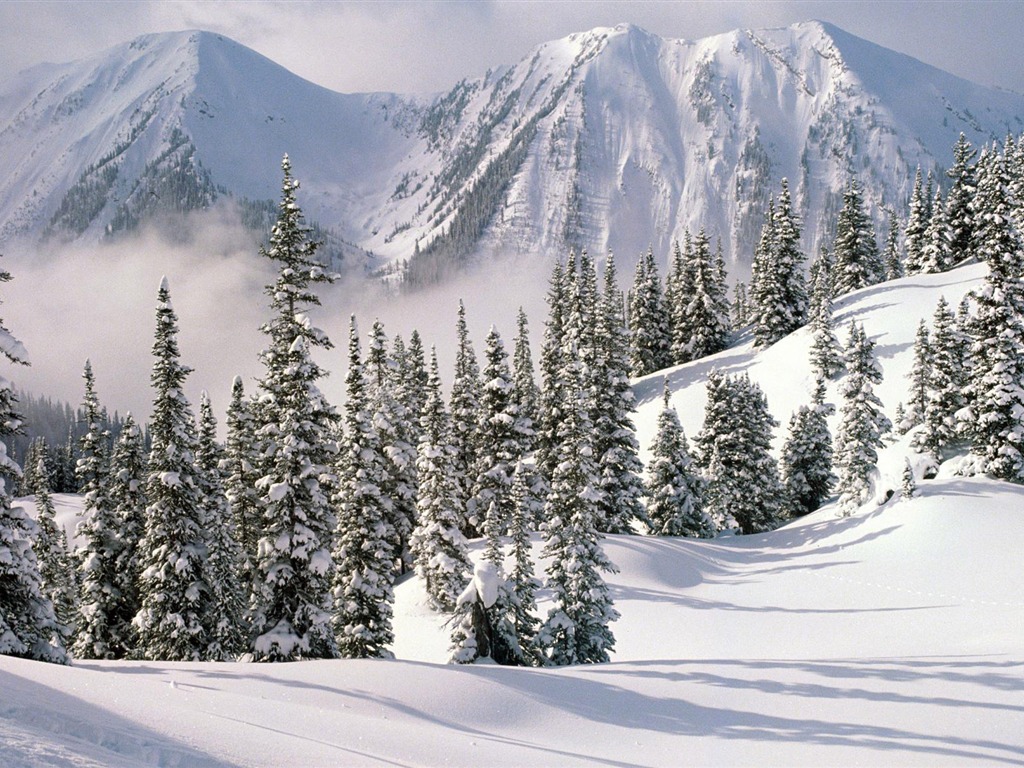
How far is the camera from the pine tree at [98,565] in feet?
86.6

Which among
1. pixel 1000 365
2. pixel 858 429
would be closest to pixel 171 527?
pixel 858 429

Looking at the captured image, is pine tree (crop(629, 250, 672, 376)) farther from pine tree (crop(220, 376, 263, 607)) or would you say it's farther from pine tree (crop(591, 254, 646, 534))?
pine tree (crop(220, 376, 263, 607))

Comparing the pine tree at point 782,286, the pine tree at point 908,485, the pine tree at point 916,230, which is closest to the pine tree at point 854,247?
the pine tree at point 916,230

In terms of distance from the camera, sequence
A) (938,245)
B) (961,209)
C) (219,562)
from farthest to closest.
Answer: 1. (961,209)
2. (938,245)
3. (219,562)

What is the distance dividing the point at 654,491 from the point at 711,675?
29.6 metres

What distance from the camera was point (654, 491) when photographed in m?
44.2

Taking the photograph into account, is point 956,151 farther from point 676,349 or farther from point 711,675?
point 711,675

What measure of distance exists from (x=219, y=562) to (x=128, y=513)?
440 centimetres

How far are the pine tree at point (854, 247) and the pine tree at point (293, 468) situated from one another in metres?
72.2

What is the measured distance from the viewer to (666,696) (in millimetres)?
13383

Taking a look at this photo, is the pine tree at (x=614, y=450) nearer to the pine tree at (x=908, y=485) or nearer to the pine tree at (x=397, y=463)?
the pine tree at (x=397, y=463)

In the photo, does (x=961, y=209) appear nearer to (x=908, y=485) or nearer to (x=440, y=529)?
(x=908, y=485)

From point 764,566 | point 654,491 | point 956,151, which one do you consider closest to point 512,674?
point 764,566

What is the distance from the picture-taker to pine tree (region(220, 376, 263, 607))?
102ft
